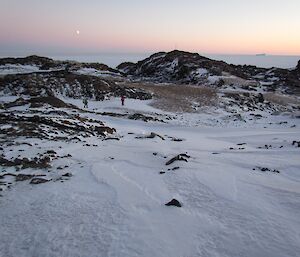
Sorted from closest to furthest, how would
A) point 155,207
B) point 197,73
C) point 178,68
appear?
1. point 155,207
2. point 197,73
3. point 178,68

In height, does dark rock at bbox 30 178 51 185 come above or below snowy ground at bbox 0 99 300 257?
below

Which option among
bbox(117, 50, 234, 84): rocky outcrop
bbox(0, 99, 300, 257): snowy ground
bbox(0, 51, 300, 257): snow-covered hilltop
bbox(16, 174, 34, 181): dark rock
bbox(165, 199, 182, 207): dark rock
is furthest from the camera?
bbox(117, 50, 234, 84): rocky outcrop

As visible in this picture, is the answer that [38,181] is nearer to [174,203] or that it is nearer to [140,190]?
[140,190]

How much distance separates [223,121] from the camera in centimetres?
3206

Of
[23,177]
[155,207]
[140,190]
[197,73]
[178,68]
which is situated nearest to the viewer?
[155,207]

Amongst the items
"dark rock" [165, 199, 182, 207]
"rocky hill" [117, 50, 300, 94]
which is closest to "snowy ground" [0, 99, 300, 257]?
"dark rock" [165, 199, 182, 207]

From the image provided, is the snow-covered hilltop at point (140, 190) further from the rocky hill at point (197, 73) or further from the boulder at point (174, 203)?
the rocky hill at point (197, 73)

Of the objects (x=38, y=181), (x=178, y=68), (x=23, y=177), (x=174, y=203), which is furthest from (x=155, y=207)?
(x=178, y=68)

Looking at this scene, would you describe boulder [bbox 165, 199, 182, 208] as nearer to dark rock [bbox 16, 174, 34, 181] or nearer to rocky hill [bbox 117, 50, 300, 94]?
dark rock [bbox 16, 174, 34, 181]

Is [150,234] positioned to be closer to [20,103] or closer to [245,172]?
[245,172]

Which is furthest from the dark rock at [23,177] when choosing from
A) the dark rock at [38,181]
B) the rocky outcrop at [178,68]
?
the rocky outcrop at [178,68]

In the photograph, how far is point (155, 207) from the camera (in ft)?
31.9

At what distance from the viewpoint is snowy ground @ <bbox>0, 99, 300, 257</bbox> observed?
7.74 m

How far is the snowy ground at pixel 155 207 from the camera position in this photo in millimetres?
7738
